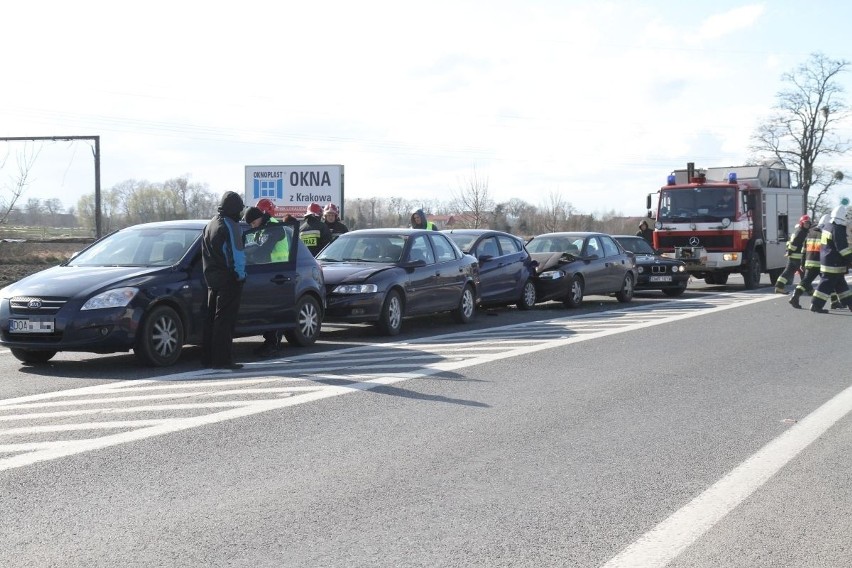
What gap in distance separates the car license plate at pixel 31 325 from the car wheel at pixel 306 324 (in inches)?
127

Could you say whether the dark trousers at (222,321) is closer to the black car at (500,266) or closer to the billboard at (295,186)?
the black car at (500,266)

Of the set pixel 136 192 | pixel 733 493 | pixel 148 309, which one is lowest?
pixel 733 493

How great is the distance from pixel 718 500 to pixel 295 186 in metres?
31.9

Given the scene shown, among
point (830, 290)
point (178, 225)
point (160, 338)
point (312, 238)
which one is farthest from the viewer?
point (830, 290)

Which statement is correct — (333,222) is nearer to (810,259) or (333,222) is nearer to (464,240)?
(464,240)

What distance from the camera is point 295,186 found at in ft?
121

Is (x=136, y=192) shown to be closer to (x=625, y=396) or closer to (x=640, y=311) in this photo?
(x=640, y=311)

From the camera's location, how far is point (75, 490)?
19.6ft

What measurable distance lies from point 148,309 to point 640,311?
11.6 m

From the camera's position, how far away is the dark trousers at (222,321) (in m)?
11.0

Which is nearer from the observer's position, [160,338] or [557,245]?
[160,338]

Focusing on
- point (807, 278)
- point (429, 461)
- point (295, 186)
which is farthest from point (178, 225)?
point (295, 186)

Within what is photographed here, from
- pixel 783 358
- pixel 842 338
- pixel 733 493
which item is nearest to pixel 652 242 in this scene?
pixel 842 338

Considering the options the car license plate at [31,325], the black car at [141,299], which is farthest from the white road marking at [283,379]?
the car license plate at [31,325]
